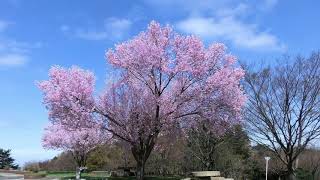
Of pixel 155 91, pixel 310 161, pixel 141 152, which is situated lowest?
pixel 310 161

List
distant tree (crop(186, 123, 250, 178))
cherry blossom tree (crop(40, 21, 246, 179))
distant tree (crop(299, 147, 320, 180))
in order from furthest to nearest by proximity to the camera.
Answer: distant tree (crop(299, 147, 320, 180))
distant tree (crop(186, 123, 250, 178))
cherry blossom tree (crop(40, 21, 246, 179))

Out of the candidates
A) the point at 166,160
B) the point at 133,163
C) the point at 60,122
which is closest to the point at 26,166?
the point at 133,163

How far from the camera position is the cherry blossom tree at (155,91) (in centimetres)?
2141

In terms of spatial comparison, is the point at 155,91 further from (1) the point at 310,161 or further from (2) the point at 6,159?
(2) the point at 6,159

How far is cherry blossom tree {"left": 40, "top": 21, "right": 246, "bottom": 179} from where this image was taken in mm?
21406

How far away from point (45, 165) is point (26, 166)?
3.24 meters

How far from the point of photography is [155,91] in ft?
73.0

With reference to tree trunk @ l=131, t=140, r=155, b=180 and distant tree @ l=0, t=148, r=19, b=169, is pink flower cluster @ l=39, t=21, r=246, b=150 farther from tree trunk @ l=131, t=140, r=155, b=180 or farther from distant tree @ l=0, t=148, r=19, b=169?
distant tree @ l=0, t=148, r=19, b=169

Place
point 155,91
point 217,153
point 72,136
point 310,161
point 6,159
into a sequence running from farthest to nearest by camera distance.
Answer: point 6,159, point 310,161, point 217,153, point 72,136, point 155,91

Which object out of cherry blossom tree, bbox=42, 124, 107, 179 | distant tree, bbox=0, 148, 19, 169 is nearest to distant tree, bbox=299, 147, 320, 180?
cherry blossom tree, bbox=42, 124, 107, 179

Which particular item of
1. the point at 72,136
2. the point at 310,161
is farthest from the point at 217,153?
the point at 72,136

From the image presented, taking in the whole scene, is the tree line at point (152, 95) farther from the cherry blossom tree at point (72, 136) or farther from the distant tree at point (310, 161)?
the distant tree at point (310, 161)

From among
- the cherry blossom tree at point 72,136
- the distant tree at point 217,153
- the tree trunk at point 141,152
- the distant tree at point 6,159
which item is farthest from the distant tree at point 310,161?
the distant tree at point 6,159

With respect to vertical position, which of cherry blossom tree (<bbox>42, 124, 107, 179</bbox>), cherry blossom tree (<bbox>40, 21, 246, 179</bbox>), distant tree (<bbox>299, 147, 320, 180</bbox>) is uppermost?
cherry blossom tree (<bbox>40, 21, 246, 179</bbox>)
